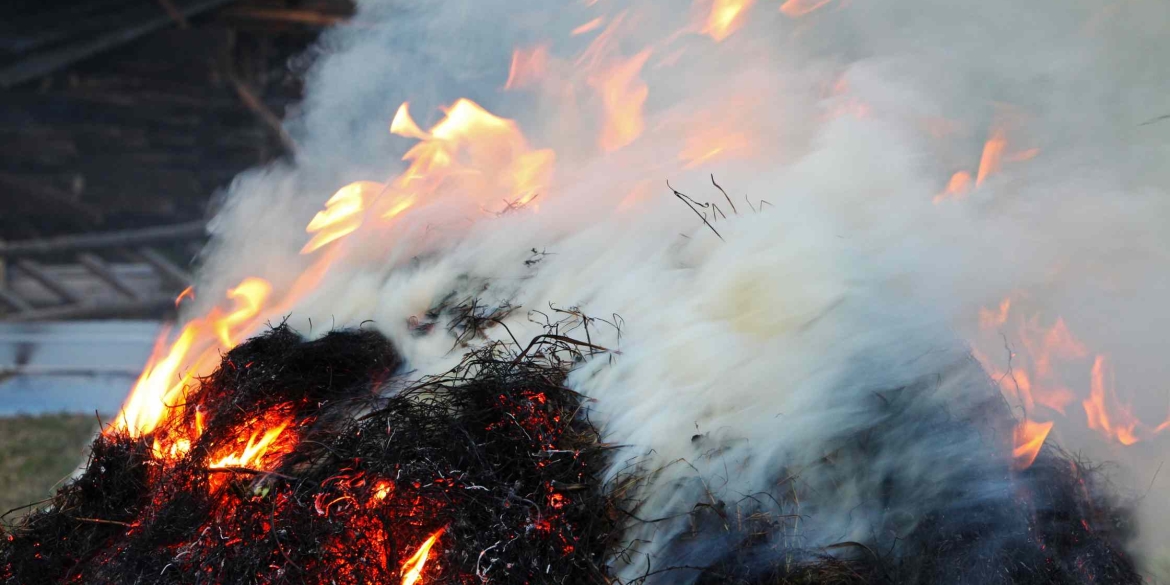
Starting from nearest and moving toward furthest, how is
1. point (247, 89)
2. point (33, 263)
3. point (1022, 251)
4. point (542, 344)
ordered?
point (542, 344) < point (1022, 251) < point (247, 89) < point (33, 263)

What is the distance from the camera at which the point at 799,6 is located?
420 cm

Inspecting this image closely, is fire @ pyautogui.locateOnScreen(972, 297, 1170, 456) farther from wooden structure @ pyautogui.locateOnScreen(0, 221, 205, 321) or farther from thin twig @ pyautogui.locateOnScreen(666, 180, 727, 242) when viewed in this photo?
wooden structure @ pyautogui.locateOnScreen(0, 221, 205, 321)

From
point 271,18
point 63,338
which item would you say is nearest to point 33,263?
point 63,338

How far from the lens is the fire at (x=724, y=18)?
410 centimetres

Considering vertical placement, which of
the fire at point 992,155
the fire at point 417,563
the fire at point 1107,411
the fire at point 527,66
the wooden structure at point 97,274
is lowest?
the fire at point 1107,411

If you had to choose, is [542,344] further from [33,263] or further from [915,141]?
[33,263]

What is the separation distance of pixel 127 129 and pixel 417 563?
9802 mm

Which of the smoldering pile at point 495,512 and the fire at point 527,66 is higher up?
the fire at point 527,66

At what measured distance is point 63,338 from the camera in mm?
9641

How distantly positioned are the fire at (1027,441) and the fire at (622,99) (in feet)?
6.80

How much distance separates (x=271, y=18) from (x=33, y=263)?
4.65 metres

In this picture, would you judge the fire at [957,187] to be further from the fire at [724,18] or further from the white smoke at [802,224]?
the fire at [724,18]

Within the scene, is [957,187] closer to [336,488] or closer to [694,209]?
[694,209]

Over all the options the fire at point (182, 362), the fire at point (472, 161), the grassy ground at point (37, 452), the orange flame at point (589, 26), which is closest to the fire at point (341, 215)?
the fire at point (472, 161)
